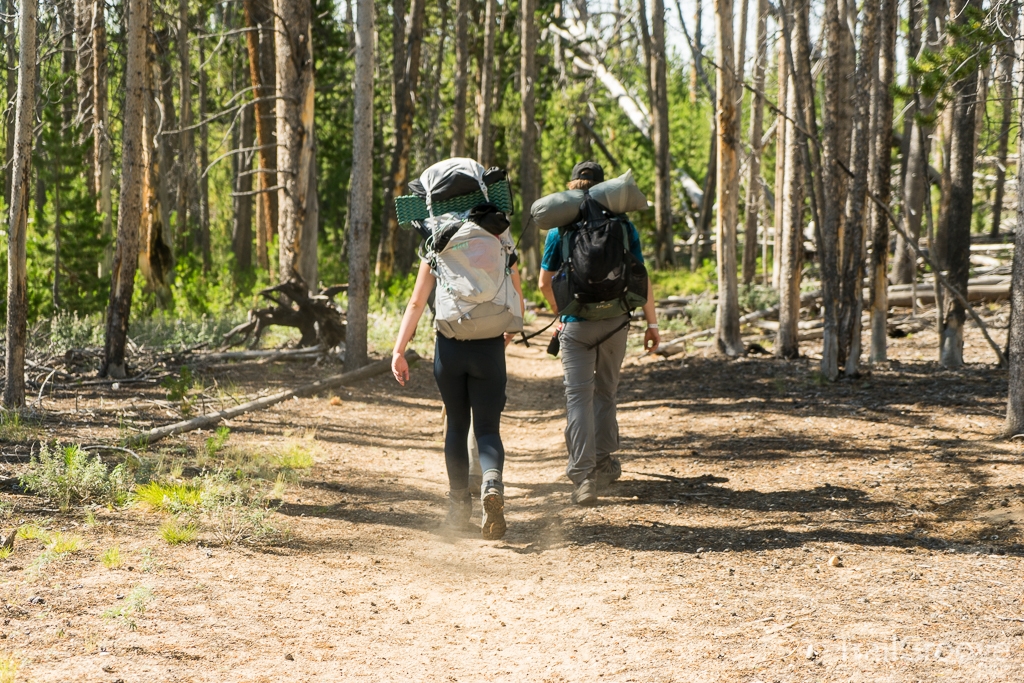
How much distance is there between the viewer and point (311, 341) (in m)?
12.0

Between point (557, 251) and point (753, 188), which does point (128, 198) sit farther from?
point (753, 188)

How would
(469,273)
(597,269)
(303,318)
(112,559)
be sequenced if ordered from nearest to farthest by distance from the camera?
1. (112,559)
2. (469,273)
3. (597,269)
4. (303,318)

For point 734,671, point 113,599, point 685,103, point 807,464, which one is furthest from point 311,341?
point 685,103


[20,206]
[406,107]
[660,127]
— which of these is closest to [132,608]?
[20,206]

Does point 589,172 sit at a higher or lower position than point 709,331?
higher

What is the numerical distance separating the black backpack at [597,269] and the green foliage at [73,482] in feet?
9.37

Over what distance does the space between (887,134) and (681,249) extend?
Answer: 69.3 feet

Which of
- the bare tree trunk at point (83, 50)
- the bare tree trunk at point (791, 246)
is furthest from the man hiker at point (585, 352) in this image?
the bare tree trunk at point (791, 246)

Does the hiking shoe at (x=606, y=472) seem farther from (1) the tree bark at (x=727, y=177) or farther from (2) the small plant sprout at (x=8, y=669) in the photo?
(1) the tree bark at (x=727, y=177)

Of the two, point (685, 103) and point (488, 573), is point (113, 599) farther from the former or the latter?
point (685, 103)

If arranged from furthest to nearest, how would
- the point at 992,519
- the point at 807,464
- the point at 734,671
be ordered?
the point at 807,464
the point at 992,519
the point at 734,671

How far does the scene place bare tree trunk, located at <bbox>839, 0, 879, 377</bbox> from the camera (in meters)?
8.59

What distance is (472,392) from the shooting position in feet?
16.9

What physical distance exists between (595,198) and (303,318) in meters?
6.95
